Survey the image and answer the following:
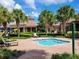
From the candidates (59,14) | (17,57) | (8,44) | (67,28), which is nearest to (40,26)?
(67,28)

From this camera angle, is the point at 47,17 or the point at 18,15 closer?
the point at 18,15

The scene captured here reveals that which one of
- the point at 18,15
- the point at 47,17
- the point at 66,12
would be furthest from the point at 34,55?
the point at 47,17

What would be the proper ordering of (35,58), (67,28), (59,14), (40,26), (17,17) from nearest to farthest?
(35,58), (17,17), (59,14), (67,28), (40,26)

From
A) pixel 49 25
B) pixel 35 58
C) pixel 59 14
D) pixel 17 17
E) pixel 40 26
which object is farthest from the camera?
pixel 40 26

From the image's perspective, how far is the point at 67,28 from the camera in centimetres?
4803

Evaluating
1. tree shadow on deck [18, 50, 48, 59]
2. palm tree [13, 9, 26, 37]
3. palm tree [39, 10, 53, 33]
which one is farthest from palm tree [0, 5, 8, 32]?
palm tree [39, 10, 53, 33]

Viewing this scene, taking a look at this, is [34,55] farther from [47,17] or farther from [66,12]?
[47,17]

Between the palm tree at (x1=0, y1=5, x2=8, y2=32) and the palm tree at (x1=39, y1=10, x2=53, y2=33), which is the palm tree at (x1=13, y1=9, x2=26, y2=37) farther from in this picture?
the palm tree at (x1=39, y1=10, x2=53, y2=33)

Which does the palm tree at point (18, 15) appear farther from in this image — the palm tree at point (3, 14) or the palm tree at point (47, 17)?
the palm tree at point (47, 17)

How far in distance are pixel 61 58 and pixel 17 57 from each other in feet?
10.1

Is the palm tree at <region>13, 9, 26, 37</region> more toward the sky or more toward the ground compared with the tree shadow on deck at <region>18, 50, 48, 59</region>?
more toward the sky

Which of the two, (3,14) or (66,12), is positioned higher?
(66,12)

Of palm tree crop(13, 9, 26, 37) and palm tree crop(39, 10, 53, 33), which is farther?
palm tree crop(39, 10, 53, 33)

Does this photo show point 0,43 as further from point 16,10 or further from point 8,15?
point 16,10
